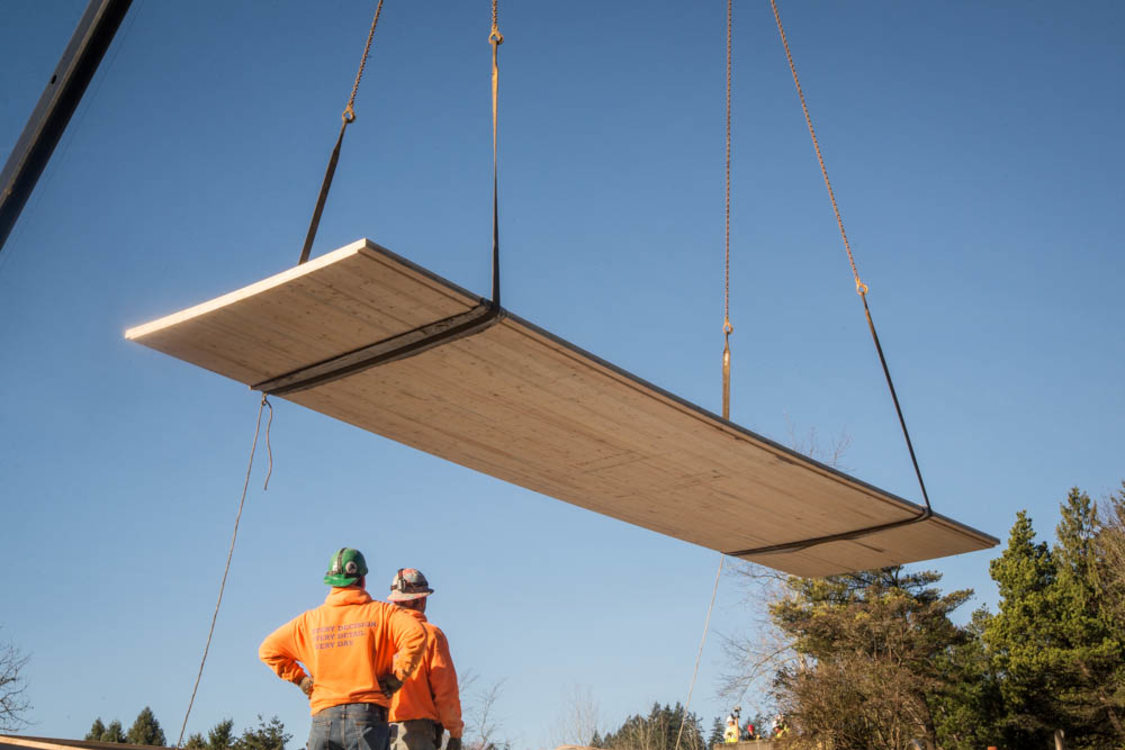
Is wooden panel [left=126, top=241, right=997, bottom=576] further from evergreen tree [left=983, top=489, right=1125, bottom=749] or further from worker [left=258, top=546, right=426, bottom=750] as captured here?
evergreen tree [left=983, top=489, right=1125, bottom=749]

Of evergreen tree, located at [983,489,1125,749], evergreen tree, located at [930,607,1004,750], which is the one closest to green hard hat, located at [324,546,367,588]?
evergreen tree, located at [930,607,1004,750]

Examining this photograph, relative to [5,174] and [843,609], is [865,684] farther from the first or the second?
[5,174]

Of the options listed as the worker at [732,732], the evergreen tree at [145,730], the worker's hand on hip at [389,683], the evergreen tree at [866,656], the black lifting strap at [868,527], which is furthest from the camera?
the evergreen tree at [145,730]

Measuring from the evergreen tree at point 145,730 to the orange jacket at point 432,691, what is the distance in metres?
46.6

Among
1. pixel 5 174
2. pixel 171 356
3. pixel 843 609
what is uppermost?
pixel 843 609

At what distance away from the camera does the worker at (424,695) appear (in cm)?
436

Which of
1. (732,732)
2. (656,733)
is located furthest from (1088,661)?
(656,733)

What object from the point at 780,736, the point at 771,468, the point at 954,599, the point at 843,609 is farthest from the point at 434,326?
the point at 954,599

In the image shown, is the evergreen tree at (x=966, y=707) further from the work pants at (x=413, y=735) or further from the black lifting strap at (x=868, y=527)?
the work pants at (x=413, y=735)

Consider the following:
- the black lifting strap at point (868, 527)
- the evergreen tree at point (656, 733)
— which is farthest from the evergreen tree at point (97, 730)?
the black lifting strap at point (868, 527)

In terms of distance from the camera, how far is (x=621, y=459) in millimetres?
5504

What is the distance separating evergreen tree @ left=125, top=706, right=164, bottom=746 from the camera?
4433cm

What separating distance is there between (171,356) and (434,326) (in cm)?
125

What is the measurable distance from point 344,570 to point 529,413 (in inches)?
54.6
